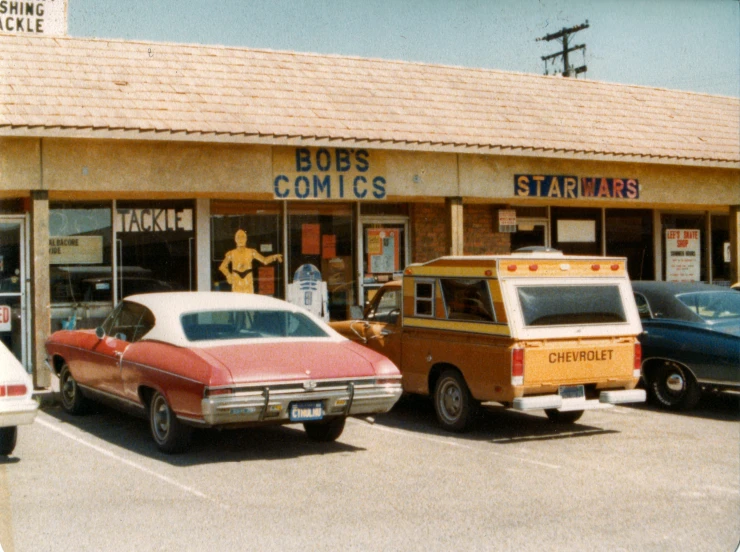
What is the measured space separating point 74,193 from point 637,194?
9261 millimetres

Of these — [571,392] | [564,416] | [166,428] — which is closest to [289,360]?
[166,428]

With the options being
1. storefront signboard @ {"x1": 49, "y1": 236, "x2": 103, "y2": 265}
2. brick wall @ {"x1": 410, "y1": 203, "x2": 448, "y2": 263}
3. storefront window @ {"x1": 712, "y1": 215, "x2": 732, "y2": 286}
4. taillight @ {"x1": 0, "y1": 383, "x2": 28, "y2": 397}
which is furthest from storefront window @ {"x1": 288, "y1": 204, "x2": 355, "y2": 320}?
storefront window @ {"x1": 712, "y1": 215, "x2": 732, "y2": 286}

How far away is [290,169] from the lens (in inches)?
505

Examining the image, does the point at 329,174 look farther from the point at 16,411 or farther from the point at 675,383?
the point at 16,411

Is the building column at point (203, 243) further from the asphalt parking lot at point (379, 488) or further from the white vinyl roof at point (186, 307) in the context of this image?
the white vinyl roof at point (186, 307)

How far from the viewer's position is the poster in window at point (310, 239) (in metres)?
14.6

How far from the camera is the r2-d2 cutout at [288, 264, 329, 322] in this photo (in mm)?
14453

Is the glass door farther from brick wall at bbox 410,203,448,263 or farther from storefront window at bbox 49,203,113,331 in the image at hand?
storefront window at bbox 49,203,113,331

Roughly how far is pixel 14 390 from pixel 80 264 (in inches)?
240

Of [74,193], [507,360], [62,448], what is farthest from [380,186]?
[62,448]

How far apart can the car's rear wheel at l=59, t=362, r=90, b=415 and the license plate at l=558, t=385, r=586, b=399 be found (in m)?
5.10

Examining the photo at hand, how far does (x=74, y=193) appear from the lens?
1225 cm

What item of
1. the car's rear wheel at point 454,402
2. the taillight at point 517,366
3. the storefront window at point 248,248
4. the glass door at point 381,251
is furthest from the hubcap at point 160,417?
the glass door at point 381,251

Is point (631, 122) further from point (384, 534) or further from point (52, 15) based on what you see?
point (384, 534)
